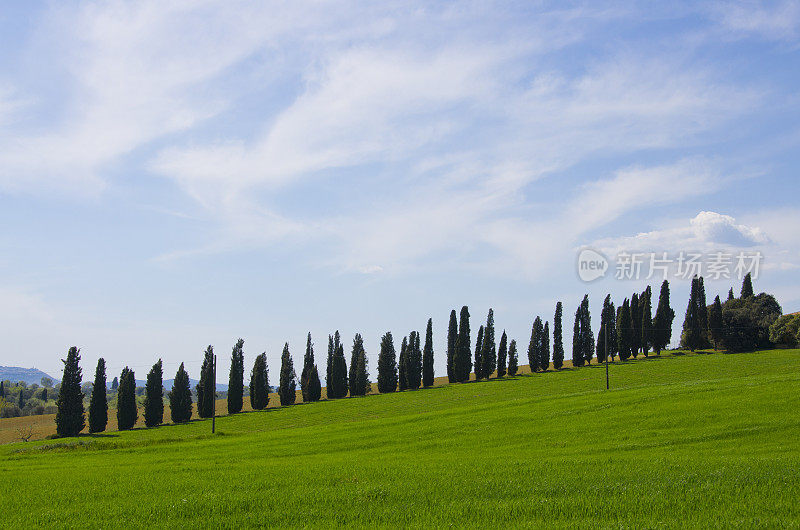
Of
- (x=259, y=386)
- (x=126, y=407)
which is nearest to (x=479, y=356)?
(x=259, y=386)

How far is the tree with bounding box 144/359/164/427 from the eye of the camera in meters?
94.9

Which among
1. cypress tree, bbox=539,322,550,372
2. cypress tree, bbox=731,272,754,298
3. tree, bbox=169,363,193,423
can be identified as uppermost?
cypress tree, bbox=731,272,754,298

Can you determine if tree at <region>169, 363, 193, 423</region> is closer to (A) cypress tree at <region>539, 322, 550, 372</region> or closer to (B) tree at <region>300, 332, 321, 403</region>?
(B) tree at <region>300, 332, 321, 403</region>

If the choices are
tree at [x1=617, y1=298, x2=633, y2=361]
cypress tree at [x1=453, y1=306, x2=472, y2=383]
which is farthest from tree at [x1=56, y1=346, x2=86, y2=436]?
tree at [x1=617, y1=298, x2=633, y2=361]

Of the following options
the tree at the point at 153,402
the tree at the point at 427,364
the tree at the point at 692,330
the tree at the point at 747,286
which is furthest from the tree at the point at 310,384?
the tree at the point at 747,286

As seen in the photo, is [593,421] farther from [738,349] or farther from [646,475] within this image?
[738,349]

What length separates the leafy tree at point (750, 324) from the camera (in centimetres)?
10956

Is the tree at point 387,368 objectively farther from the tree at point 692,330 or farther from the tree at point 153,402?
the tree at point 692,330

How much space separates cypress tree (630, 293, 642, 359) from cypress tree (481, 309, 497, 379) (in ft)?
94.0

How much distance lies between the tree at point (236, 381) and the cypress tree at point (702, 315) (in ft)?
305

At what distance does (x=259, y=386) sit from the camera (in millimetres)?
107625

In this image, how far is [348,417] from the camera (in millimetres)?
78688

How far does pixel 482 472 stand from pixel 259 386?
9259 cm

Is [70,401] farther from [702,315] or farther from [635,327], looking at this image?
[702,315]
